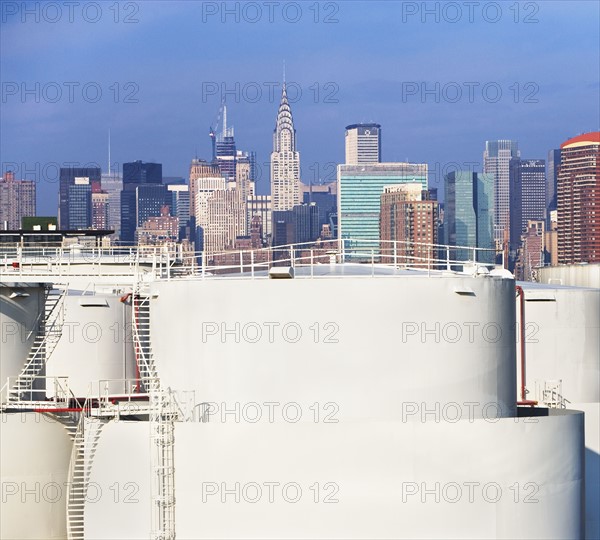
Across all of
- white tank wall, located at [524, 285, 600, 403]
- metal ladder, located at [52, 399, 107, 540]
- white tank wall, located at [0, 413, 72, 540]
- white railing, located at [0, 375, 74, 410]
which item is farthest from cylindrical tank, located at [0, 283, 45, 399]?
white tank wall, located at [524, 285, 600, 403]

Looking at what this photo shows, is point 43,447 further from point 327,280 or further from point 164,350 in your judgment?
point 327,280

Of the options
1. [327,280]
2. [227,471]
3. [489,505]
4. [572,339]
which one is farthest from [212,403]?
[572,339]

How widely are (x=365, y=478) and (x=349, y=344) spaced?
2788 millimetres

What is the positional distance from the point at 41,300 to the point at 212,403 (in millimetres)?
8118

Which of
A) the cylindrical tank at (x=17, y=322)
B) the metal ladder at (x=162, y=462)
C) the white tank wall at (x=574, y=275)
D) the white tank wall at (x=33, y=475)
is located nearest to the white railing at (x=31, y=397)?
the cylindrical tank at (x=17, y=322)

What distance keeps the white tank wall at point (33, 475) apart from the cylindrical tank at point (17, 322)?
42.0 inches

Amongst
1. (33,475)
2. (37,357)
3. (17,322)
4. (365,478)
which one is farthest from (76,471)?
(365,478)

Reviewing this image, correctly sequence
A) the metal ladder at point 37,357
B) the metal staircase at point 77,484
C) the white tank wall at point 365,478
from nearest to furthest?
the white tank wall at point 365,478 → the metal staircase at point 77,484 → the metal ladder at point 37,357

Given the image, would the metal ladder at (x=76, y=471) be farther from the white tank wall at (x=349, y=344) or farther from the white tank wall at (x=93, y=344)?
the white tank wall at (x=93, y=344)

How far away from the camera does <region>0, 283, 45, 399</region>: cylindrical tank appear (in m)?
35.7

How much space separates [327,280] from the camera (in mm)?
30109

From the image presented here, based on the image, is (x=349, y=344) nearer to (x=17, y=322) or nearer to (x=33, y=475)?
(x=17, y=322)

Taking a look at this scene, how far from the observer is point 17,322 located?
36.0 m

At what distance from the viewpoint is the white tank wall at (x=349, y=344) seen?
29859 millimetres
